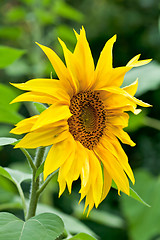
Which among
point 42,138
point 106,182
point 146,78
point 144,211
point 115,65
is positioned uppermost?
point 42,138

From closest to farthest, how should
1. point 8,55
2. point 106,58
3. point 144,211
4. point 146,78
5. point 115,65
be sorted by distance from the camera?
point 106,58 → point 8,55 → point 146,78 → point 144,211 → point 115,65

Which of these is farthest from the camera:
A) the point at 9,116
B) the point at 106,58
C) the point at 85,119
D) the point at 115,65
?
the point at 115,65

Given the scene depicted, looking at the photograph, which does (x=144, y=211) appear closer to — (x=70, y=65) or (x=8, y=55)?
(x=8, y=55)

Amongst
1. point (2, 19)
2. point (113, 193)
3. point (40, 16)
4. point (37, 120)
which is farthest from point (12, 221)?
point (2, 19)

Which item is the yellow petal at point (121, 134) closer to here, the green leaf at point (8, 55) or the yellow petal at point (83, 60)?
the yellow petal at point (83, 60)

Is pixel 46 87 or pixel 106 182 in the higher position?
pixel 46 87

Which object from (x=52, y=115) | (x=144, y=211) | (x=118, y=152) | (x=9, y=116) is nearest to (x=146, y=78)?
(x=144, y=211)
